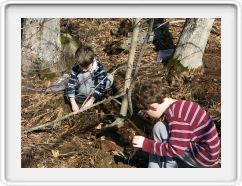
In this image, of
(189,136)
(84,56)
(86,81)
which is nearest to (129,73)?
(84,56)

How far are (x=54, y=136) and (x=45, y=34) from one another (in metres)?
1.36

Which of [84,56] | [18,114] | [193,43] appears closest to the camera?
[18,114]

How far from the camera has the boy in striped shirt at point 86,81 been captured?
17.8 ft

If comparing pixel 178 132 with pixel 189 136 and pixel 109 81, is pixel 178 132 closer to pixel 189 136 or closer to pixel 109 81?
pixel 189 136

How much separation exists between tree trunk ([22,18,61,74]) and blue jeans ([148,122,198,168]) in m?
1.90

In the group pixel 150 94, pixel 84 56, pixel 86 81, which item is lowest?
pixel 150 94

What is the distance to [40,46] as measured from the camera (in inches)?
234

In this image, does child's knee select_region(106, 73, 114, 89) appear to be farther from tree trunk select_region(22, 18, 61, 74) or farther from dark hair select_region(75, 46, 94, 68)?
tree trunk select_region(22, 18, 61, 74)

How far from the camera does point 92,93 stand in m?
5.45

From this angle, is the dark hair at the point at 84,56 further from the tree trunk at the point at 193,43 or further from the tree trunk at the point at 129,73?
the tree trunk at the point at 193,43

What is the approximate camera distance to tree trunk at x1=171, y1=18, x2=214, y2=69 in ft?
19.8

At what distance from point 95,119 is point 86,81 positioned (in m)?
0.45
